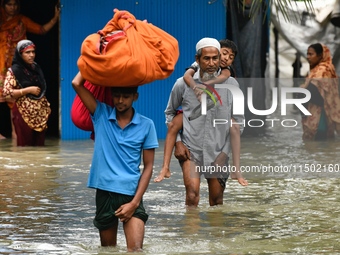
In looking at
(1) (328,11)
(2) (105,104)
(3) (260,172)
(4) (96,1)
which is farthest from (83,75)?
(1) (328,11)

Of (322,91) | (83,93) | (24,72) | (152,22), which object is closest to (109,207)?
(83,93)

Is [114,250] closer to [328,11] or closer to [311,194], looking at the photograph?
[311,194]

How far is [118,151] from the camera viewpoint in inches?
256

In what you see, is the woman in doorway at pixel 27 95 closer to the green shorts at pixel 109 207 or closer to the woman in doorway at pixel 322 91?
the woman in doorway at pixel 322 91

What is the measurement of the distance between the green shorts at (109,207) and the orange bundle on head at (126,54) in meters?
0.72

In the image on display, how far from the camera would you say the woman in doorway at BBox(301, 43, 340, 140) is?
53.3ft

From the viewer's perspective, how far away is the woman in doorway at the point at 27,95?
14.5 metres

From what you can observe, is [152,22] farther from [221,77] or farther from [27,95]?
[221,77]

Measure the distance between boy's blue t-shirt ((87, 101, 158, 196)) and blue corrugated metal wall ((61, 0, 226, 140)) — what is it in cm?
921

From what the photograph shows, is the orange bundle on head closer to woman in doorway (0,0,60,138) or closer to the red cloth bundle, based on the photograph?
the red cloth bundle

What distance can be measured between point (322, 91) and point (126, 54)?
10.3 m

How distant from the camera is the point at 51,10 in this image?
17.7m

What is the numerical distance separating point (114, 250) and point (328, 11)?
11250mm

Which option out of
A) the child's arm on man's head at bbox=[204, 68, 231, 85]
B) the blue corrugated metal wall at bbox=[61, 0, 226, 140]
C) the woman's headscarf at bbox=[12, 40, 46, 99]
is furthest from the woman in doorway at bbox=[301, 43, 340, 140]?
the child's arm on man's head at bbox=[204, 68, 231, 85]
